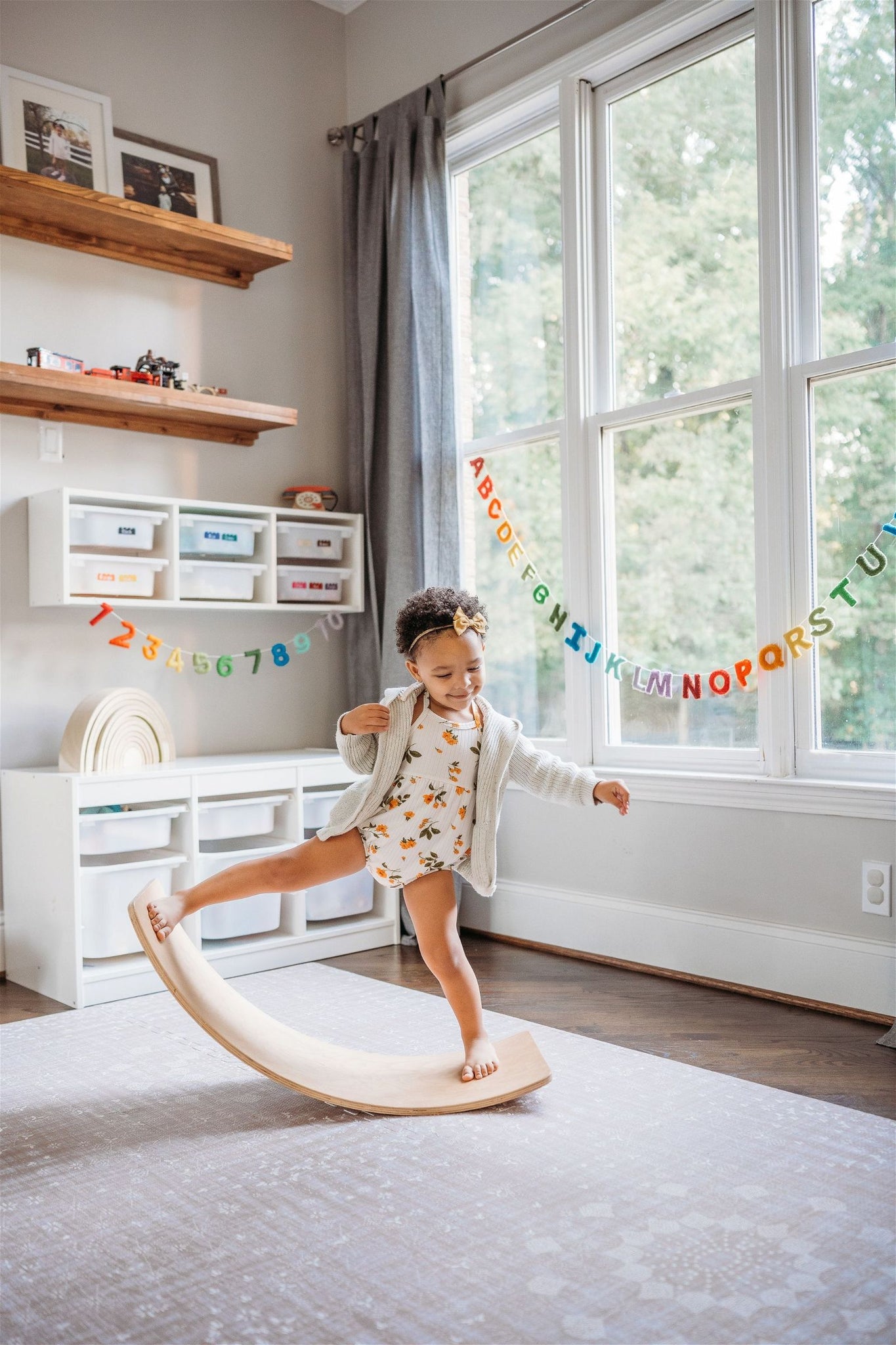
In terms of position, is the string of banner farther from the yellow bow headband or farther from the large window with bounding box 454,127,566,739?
the yellow bow headband

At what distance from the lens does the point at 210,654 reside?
3.64m

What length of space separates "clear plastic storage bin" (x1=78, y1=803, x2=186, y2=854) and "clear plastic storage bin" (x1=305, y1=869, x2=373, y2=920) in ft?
1.60

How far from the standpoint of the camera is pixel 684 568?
3113 millimetres

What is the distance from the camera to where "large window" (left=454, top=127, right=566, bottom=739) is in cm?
346

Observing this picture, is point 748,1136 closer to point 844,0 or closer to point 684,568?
point 684,568

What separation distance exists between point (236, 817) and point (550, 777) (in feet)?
4.06

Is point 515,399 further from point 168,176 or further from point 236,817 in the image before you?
point 236,817

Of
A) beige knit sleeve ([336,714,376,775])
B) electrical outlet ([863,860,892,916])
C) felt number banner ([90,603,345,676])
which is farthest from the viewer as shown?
felt number banner ([90,603,345,676])

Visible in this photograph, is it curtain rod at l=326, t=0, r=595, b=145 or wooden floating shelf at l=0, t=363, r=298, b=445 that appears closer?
wooden floating shelf at l=0, t=363, r=298, b=445

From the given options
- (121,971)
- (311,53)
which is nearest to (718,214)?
(311,53)

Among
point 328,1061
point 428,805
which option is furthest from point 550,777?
point 328,1061

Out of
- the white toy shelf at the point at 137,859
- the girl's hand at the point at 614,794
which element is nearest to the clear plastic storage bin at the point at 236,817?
the white toy shelf at the point at 137,859

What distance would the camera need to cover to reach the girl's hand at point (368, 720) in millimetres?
2203

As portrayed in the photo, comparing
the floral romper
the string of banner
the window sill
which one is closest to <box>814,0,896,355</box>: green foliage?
the string of banner
